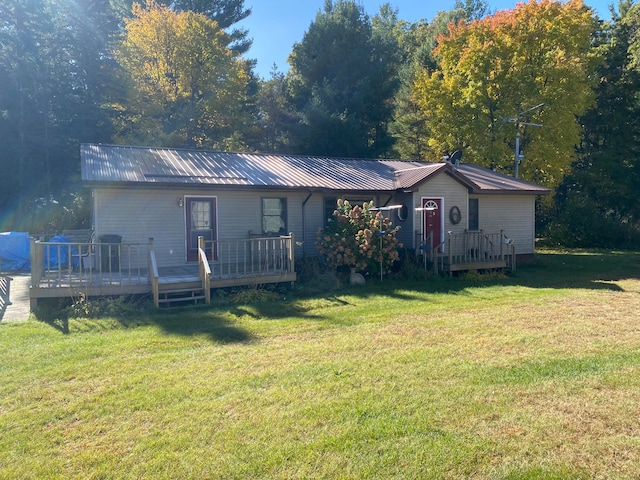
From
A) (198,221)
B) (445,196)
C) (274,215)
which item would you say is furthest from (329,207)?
(198,221)

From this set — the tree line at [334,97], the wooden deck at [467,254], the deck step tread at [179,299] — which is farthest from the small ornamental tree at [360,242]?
the tree line at [334,97]

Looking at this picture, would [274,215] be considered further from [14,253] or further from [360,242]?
[14,253]

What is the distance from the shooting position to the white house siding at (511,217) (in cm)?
1638

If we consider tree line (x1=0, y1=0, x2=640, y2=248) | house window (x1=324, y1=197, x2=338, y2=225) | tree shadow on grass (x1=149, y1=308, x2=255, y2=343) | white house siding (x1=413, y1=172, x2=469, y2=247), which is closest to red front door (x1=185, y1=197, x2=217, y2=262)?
house window (x1=324, y1=197, x2=338, y2=225)

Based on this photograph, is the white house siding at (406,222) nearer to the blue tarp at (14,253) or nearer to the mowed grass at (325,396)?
the mowed grass at (325,396)

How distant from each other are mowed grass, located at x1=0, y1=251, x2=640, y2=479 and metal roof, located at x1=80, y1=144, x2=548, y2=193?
4882 millimetres

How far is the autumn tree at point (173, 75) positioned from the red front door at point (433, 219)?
14.6m

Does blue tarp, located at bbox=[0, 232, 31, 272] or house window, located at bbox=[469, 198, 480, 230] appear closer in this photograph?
blue tarp, located at bbox=[0, 232, 31, 272]

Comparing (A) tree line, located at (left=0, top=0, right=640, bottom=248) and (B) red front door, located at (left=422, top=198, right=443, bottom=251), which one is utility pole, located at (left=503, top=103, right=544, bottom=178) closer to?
(A) tree line, located at (left=0, top=0, right=640, bottom=248)

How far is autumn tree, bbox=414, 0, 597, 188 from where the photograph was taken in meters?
22.0

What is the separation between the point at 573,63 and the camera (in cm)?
2155

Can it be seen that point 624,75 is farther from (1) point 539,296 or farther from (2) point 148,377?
(2) point 148,377

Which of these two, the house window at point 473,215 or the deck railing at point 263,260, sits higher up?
the house window at point 473,215

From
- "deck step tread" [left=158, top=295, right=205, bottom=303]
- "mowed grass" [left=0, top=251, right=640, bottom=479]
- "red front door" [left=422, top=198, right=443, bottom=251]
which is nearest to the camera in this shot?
"mowed grass" [left=0, top=251, right=640, bottom=479]
